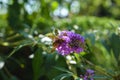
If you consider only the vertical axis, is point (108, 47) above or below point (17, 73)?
above

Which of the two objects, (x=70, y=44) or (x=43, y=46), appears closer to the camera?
(x=70, y=44)

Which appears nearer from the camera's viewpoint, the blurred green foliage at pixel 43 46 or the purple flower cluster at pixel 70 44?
the purple flower cluster at pixel 70 44

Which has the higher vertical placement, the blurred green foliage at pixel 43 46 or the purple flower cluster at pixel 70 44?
the purple flower cluster at pixel 70 44

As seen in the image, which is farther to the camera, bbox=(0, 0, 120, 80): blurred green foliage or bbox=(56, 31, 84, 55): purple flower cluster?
bbox=(0, 0, 120, 80): blurred green foliage

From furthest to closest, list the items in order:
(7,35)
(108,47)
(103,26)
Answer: (103,26) < (7,35) < (108,47)

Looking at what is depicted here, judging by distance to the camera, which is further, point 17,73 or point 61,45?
point 17,73

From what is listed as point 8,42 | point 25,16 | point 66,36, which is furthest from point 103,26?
point 66,36

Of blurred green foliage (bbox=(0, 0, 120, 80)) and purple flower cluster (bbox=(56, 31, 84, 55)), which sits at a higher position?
purple flower cluster (bbox=(56, 31, 84, 55))

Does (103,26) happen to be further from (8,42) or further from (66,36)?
(66,36)
